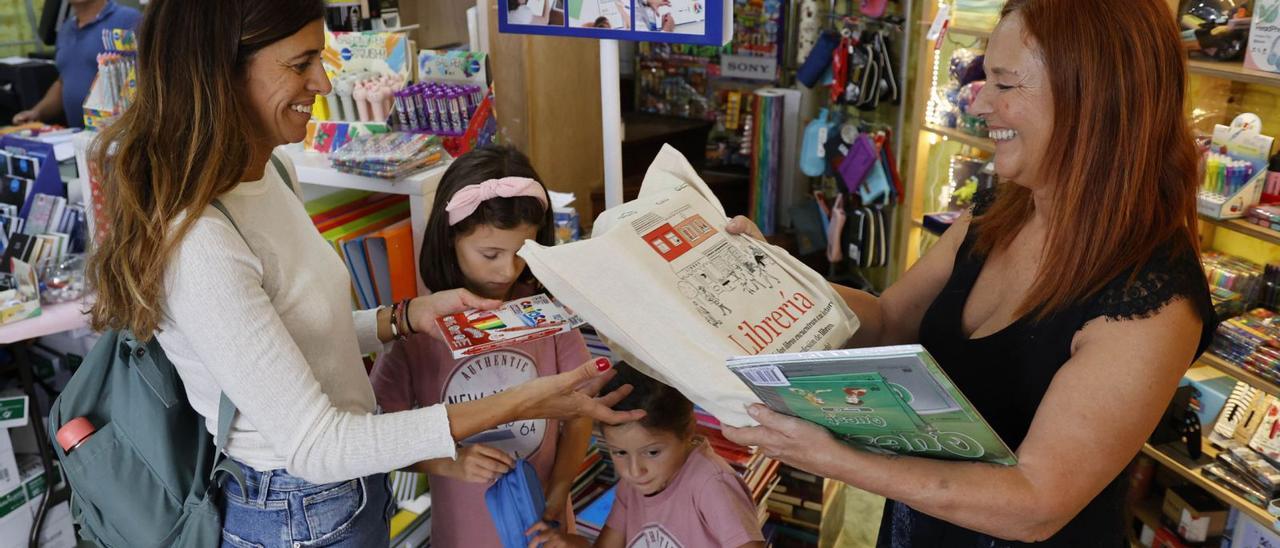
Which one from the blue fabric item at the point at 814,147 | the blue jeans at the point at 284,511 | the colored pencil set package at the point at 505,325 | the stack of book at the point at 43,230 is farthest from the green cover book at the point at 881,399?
the blue fabric item at the point at 814,147

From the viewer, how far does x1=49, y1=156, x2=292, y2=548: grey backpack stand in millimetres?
1480

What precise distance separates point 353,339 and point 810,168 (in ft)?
13.1

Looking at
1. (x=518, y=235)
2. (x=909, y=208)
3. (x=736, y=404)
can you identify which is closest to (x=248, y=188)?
(x=518, y=235)

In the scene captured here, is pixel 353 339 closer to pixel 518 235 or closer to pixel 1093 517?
pixel 518 235

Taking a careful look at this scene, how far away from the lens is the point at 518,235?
1.92 m

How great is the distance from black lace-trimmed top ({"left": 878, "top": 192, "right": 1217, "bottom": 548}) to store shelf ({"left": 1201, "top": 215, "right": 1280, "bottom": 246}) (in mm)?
1496

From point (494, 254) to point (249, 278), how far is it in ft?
2.21

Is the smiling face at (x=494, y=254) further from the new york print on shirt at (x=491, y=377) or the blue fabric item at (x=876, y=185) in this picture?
the blue fabric item at (x=876, y=185)

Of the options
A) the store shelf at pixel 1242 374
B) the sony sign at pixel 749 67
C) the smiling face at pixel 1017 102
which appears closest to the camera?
the smiling face at pixel 1017 102

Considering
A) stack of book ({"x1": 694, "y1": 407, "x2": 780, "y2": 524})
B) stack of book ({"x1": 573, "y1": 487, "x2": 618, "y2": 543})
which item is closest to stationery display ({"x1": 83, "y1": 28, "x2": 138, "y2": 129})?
stack of book ({"x1": 573, "y1": 487, "x2": 618, "y2": 543})

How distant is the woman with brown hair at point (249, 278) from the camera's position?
127 centimetres

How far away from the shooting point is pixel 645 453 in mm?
1764

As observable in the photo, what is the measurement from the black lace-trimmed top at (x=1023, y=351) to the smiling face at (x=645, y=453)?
41 centimetres

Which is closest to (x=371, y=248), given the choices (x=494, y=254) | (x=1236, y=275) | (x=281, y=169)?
(x=494, y=254)
